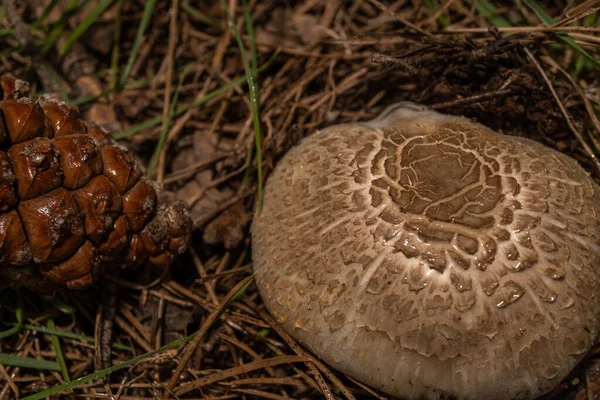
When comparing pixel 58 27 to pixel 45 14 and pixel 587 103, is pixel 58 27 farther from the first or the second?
pixel 587 103

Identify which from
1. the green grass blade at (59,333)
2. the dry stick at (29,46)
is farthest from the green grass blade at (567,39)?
the green grass blade at (59,333)

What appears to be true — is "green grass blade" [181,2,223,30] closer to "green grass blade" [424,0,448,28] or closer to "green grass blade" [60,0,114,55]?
"green grass blade" [60,0,114,55]

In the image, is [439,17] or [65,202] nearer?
[65,202]

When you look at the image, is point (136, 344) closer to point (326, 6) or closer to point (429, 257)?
point (429, 257)

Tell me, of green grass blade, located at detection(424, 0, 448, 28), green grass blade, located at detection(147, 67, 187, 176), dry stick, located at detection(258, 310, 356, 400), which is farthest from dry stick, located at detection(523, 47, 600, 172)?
green grass blade, located at detection(147, 67, 187, 176)

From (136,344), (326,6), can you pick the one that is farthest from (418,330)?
(326,6)

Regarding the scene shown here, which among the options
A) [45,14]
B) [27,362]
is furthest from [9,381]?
[45,14]
